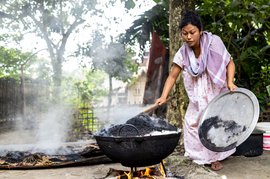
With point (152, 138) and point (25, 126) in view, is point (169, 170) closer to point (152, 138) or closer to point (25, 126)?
point (152, 138)

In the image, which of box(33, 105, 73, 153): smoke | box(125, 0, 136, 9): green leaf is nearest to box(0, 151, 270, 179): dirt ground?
box(125, 0, 136, 9): green leaf

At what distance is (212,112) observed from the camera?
333 cm

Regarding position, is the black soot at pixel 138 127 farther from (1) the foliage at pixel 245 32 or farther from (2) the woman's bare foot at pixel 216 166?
(1) the foliage at pixel 245 32

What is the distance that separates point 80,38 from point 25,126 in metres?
4.79

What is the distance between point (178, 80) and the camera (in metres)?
4.66

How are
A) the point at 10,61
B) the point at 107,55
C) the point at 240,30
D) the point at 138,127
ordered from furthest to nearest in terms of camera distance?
the point at 10,61
the point at 107,55
the point at 240,30
the point at 138,127

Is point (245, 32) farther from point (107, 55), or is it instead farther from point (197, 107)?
point (107, 55)

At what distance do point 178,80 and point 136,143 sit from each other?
225cm

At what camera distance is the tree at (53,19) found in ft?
40.1

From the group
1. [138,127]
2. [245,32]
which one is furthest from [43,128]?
[138,127]

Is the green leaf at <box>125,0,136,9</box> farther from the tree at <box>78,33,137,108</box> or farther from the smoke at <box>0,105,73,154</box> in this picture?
the tree at <box>78,33,137,108</box>

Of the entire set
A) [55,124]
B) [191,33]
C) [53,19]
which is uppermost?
[53,19]

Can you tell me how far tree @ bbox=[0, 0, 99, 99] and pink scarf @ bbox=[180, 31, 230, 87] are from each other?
9138 millimetres

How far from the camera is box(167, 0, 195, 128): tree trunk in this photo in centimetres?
460
